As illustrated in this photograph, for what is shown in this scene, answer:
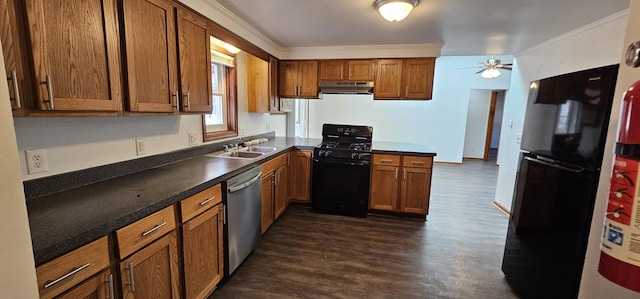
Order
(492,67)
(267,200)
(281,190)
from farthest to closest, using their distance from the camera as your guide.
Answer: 1. (492,67)
2. (281,190)
3. (267,200)

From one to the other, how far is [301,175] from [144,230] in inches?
93.5

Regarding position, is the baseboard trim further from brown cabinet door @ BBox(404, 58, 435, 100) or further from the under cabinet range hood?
the under cabinet range hood

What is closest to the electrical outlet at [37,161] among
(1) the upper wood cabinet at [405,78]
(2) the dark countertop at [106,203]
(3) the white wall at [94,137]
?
(3) the white wall at [94,137]

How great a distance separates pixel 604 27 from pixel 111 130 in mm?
4126

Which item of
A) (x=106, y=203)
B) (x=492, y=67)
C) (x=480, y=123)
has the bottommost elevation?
(x=106, y=203)

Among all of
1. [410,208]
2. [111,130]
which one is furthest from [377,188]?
[111,130]

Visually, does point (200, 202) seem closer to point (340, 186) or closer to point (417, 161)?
point (340, 186)

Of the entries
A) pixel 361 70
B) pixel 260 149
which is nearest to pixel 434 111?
pixel 361 70

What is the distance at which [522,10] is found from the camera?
2193 mm

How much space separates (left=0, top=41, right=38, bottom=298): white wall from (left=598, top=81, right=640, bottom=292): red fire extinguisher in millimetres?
1573

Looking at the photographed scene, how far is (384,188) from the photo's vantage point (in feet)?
11.1

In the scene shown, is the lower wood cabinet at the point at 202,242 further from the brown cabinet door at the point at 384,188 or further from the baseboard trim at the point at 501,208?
the baseboard trim at the point at 501,208

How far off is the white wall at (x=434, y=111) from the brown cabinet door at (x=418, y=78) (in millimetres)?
3229

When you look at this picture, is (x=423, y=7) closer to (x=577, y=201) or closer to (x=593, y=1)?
(x=593, y=1)
